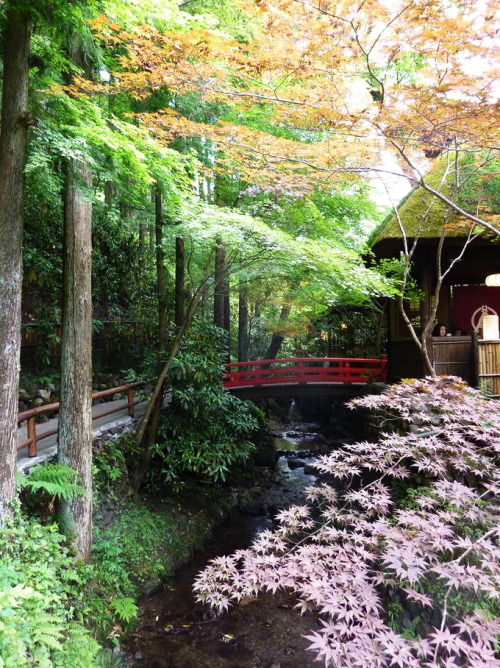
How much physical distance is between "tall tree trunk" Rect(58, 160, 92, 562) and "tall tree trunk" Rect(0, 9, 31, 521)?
837 millimetres

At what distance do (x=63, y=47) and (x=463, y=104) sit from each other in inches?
196

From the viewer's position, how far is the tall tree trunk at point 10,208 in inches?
149

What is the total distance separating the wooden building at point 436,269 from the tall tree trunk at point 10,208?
5686 millimetres

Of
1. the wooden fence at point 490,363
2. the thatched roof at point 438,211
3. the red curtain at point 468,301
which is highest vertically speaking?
the thatched roof at point 438,211

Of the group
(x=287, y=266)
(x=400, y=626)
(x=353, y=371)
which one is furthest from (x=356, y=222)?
(x=400, y=626)

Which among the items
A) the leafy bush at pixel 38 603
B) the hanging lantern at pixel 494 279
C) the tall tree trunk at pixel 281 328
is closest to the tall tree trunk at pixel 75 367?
the leafy bush at pixel 38 603

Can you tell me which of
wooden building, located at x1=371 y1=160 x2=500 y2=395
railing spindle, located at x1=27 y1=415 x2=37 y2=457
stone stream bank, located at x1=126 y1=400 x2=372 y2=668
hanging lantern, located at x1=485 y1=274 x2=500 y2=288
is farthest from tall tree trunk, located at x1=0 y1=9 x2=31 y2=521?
hanging lantern, located at x1=485 y1=274 x2=500 y2=288

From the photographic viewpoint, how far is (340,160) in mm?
5875

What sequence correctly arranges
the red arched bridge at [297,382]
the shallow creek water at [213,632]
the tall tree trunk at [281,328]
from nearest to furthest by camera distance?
the shallow creek water at [213,632]
the red arched bridge at [297,382]
the tall tree trunk at [281,328]

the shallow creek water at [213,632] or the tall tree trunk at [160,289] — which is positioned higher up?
the tall tree trunk at [160,289]

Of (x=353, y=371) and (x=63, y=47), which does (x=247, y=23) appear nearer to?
(x=63, y=47)

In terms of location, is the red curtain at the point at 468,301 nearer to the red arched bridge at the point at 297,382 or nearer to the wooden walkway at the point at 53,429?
the red arched bridge at the point at 297,382

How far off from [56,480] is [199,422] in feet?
10.3

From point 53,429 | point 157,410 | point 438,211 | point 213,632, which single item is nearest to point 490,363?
point 438,211
